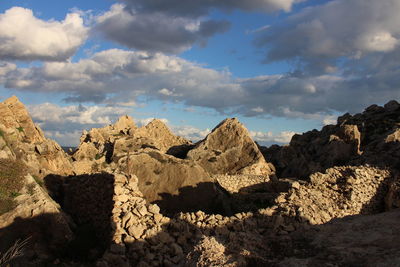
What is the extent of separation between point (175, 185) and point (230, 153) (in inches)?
533

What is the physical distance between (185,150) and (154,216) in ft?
85.8

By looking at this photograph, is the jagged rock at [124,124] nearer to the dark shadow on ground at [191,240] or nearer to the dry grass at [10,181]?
the dry grass at [10,181]

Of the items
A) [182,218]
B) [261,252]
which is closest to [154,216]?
[182,218]

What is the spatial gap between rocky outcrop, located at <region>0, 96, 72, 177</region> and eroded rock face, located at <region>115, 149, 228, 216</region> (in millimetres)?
5835

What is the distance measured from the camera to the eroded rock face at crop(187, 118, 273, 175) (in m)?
36.7

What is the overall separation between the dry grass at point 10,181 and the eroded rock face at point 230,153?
68.6 ft

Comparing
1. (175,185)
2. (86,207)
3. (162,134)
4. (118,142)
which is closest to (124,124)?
(162,134)

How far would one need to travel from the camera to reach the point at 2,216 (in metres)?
15.2

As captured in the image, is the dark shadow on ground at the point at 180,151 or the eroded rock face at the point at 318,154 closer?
the eroded rock face at the point at 318,154

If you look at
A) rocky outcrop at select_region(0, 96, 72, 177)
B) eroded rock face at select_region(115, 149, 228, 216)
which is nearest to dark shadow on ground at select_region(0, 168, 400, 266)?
rocky outcrop at select_region(0, 96, 72, 177)

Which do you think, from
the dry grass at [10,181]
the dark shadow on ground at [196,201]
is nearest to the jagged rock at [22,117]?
the dry grass at [10,181]

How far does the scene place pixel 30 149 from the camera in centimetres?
2222

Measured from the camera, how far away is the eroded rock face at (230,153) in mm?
36656

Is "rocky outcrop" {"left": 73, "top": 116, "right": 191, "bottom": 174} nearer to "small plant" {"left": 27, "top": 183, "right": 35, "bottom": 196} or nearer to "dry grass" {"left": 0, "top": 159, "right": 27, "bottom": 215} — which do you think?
"dry grass" {"left": 0, "top": 159, "right": 27, "bottom": 215}
